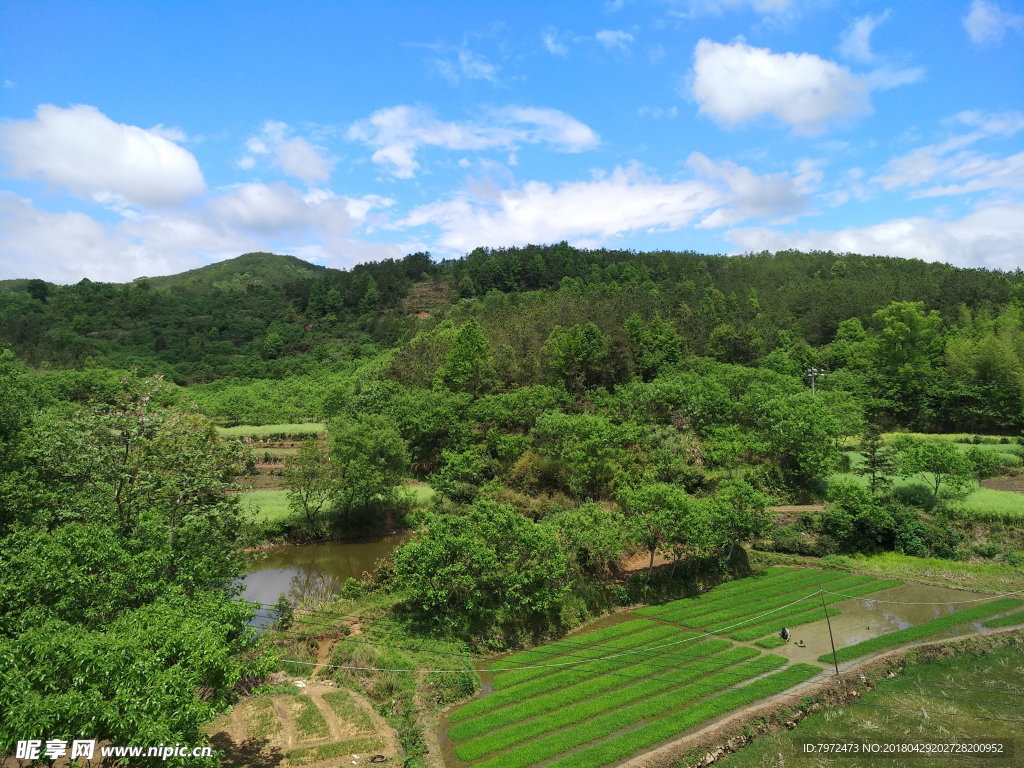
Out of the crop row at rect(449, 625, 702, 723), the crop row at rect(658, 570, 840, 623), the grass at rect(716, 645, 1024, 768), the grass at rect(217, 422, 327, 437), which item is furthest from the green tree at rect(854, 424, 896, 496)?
the grass at rect(217, 422, 327, 437)

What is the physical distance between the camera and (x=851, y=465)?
52.2 metres

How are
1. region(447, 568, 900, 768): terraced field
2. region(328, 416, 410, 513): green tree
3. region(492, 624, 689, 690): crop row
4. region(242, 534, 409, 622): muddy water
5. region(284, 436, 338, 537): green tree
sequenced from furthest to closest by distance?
region(328, 416, 410, 513): green tree → region(284, 436, 338, 537): green tree → region(242, 534, 409, 622): muddy water → region(492, 624, 689, 690): crop row → region(447, 568, 900, 768): terraced field

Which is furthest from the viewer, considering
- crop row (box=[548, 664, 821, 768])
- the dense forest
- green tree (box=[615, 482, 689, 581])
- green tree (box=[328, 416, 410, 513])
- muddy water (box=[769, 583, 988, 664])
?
green tree (box=[328, 416, 410, 513])

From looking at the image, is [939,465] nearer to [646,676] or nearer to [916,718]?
[916,718]

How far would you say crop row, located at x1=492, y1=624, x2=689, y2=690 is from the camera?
905 inches

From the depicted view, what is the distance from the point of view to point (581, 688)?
72.1 ft

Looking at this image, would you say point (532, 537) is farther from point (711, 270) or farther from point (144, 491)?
point (711, 270)

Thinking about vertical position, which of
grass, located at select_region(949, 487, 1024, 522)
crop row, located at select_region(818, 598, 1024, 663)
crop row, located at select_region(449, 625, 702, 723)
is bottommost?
crop row, located at select_region(818, 598, 1024, 663)

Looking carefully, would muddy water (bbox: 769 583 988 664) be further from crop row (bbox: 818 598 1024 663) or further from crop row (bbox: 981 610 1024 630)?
crop row (bbox: 981 610 1024 630)

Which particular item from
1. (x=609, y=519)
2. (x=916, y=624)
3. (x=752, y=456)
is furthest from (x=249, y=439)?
(x=916, y=624)

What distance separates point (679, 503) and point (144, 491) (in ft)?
84.6

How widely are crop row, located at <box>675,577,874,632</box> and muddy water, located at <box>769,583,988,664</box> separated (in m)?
1.72

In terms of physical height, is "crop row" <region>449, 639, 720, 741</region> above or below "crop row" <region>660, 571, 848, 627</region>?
above

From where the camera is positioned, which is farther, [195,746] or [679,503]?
[679,503]
